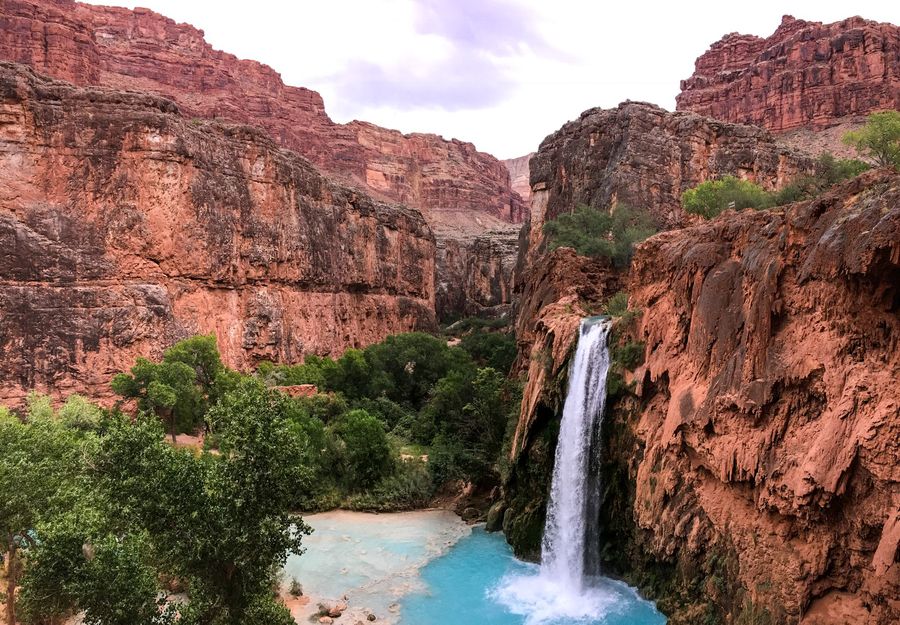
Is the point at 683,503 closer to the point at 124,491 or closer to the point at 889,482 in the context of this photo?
the point at 889,482

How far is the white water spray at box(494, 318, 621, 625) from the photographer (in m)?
15.6

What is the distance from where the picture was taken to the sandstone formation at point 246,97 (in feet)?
175

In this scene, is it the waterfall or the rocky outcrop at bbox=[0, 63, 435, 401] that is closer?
the waterfall

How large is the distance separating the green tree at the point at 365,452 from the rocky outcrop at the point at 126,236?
13.1 meters

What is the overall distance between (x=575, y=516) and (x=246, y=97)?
3402 inches

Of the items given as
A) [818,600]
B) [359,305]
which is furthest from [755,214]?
[359,305]

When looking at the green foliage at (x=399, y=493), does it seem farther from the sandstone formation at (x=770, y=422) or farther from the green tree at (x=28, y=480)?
the green tree at (x=28, y=480)

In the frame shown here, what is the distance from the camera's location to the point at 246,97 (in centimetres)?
8950

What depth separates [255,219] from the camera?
39.7m

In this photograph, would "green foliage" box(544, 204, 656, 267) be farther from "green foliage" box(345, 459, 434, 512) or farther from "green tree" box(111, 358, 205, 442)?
"green tree" box(111, 358, 205, 442)

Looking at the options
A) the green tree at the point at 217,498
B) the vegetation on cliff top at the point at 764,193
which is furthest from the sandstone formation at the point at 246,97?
the green tree at the point at 217,498

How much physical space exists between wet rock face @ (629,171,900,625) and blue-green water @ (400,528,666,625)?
1639 mm

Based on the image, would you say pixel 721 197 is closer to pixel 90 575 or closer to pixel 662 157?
pixel 662 157

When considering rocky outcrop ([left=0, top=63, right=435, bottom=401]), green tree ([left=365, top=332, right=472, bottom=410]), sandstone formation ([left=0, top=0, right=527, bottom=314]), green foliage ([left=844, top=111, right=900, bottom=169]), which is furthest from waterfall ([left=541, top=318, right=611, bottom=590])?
sandstone formation ([left=0, top=0, right=527, bottom=314])
